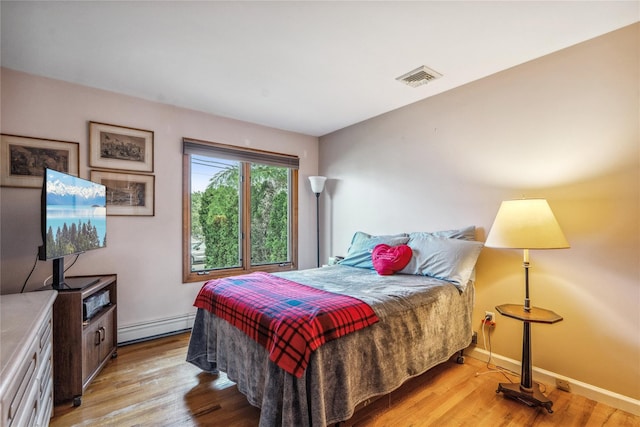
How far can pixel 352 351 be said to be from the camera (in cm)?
166

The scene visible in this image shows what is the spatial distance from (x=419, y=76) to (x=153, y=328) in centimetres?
357

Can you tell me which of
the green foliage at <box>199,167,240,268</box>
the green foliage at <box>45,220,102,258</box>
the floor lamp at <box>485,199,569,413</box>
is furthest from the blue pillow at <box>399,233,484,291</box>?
the green foliage at <box>45,220,102,258</box>

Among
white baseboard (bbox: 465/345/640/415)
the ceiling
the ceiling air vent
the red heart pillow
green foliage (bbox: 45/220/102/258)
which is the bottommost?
white baseboard (bbox: 465/345/640/415)

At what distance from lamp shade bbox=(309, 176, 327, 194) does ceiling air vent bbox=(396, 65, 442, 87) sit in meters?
1.69

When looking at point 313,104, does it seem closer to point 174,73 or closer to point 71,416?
point 174,73

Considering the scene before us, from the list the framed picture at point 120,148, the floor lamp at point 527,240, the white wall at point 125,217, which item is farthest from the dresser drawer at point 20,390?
the floor lamp at point 527,240

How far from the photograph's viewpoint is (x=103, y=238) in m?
2.64

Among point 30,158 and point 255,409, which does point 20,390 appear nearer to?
point 255,409

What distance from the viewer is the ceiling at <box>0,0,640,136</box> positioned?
1802mm

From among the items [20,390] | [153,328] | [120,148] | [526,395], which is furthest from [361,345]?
[120,148]

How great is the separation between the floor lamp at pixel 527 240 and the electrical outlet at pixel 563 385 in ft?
0.75

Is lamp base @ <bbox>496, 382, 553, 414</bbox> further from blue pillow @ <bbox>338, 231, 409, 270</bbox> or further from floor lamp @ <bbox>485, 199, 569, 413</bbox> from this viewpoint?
blue pillow @ <bbox>338, 231, 409, 270</bbox>

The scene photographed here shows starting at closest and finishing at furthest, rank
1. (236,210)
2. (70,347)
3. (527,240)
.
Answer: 1. (527,240)
2. (70,347)
3. (236,210)

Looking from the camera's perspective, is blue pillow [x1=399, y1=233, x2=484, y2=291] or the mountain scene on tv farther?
blue pillow [x1=399, y1=233, x2=484, y2=291]
